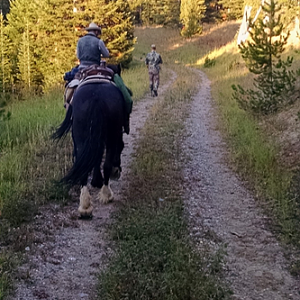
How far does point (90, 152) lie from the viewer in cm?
450

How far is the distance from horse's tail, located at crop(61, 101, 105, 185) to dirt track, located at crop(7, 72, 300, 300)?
64 centimetres

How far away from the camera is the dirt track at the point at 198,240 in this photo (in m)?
3.36

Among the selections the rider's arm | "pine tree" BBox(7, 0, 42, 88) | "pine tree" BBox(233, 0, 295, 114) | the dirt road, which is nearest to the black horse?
the rider's arm

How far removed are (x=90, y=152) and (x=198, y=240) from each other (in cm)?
168

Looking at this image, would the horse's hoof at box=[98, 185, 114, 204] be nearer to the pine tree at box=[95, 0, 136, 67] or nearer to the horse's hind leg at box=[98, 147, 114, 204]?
the horse's hind leg at box=[98, 147, 114, 204]

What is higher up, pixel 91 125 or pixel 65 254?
pixel 91 125

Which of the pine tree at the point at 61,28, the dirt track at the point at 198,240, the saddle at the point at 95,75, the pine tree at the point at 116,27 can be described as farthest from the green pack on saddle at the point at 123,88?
the pine tree at the point at 116,27

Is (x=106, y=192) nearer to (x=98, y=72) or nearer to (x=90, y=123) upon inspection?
(x=90, y=123)

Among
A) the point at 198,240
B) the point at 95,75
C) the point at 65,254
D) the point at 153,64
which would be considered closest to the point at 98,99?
the point at 95,75

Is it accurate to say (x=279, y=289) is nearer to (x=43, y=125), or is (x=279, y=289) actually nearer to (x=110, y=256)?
(x=110, y=256)

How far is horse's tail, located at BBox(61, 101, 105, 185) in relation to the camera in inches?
177

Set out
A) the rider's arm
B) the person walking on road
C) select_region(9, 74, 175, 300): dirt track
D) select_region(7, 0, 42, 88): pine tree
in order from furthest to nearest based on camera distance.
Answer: select_region(7, 0, 42, 88): pine tree, the person walking on road, the rider's arm, select_region(9, 74, 175, 300): dirt track

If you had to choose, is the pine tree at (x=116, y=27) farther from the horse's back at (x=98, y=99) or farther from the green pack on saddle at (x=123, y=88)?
the horse's back at (x=98, y=99)

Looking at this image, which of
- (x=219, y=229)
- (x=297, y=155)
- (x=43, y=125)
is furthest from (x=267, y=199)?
(x=43, y=125)
